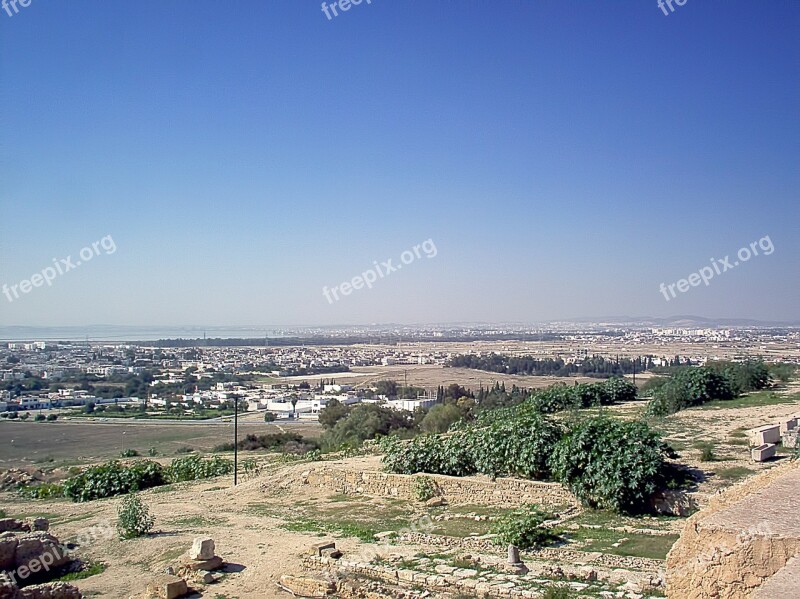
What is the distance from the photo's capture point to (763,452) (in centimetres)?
1436

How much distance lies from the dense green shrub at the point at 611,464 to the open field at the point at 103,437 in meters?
29.2

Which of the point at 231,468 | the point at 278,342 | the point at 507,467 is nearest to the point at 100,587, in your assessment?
the point at 507,467

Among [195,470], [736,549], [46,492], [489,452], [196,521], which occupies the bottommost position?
[46,492]

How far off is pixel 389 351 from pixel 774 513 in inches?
5115

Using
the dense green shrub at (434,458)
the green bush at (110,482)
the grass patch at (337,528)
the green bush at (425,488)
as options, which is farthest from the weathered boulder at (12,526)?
the green bush at (110,482)

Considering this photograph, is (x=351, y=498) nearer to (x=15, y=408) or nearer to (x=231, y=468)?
(x=231, y=468)

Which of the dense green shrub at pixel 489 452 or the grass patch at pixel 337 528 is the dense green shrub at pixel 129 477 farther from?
the grass patch at pixel 337 528

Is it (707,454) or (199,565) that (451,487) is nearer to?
(707,454)

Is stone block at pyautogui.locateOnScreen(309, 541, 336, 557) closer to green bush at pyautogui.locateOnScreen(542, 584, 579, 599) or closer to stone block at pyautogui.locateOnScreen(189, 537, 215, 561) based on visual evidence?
stone block at pyautogui.locateOnScreen(189, 537, 215, 561)

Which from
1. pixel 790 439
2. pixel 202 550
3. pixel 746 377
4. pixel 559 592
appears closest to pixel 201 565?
pixel 202 550

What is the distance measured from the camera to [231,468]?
2573 centimetres

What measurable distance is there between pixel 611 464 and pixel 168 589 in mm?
8529

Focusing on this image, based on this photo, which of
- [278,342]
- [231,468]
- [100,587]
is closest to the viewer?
[100,587]

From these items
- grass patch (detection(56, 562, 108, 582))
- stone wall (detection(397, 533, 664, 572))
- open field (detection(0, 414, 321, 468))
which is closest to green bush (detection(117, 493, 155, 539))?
grass patch (detection(56, 562, 108, 582))
